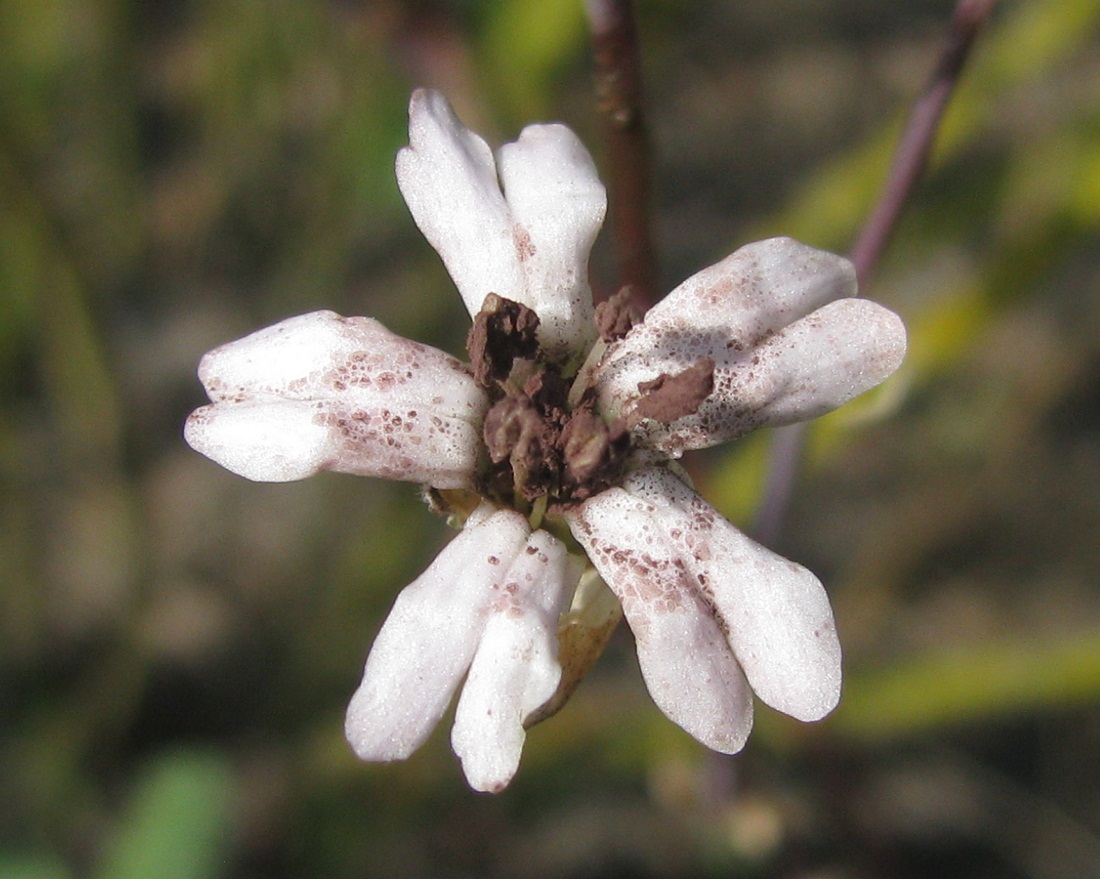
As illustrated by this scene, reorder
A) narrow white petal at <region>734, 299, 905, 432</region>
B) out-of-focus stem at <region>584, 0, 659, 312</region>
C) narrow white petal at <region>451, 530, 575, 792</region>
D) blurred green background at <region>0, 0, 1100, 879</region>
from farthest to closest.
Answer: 1. blurred green background at <region>0, 0, 1100, 879</region>
2. out-of-focus stem at <region>584, 0, 659, 312</region>
3. narrow white petal at <region>734, 299, 905, 432</region>
4. narrow white petal at <region>451, 530, 575, 792</region>

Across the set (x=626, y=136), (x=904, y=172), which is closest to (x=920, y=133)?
(x=904, y=172)

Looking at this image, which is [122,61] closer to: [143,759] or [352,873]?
[143,759]

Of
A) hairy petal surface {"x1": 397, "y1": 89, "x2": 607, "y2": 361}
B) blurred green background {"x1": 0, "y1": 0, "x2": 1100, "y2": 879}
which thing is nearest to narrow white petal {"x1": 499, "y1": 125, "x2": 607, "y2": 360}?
hairy petal surface {"x1": 397, "y1": 89, "x2": 607, "y2": 361}

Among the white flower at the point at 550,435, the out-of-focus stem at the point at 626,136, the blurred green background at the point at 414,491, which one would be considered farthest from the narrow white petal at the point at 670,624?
the blurred green background at the point at 414,491

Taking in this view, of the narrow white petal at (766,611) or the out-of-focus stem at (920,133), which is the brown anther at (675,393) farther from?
the out-of-focus stem at (920,133)

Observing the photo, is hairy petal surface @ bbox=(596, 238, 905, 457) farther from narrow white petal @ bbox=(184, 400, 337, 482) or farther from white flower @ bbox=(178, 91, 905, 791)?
narrow white petal @ bbox=(184, 400, 337, 482)
